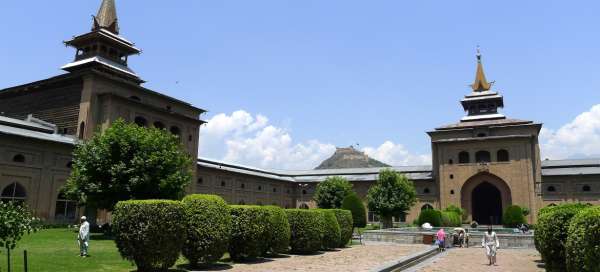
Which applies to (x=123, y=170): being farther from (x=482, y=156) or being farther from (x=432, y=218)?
(x=482, y=156)

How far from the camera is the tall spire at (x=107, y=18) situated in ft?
150

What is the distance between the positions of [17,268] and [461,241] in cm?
2436

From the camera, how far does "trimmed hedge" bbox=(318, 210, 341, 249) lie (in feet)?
71.1

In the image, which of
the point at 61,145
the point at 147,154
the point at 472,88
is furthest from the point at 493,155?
the point at 61,145

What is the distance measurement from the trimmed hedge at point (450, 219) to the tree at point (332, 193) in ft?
39.5

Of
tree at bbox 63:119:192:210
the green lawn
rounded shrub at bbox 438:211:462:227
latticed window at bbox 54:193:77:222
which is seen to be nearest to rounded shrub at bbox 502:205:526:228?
rounded shrub at bbox 438:211:462:227

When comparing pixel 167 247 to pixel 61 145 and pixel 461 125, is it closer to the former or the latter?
pixel 61 145

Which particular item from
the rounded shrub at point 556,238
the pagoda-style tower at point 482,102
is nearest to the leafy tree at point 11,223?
the rounded shrub at point 556,238

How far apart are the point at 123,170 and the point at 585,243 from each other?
79.0 ft

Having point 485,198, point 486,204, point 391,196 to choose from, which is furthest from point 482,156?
point 391,196

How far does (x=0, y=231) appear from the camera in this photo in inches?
318

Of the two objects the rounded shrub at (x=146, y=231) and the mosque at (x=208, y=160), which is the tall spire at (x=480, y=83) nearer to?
the mosque at (x=208, y=160)

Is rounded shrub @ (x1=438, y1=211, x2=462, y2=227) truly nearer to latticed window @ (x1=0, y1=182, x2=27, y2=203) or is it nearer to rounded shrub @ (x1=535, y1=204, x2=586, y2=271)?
rounded shrub @ (x1=535, y1=204, x2=586, y2=271)

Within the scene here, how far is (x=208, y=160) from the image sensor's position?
191ft
